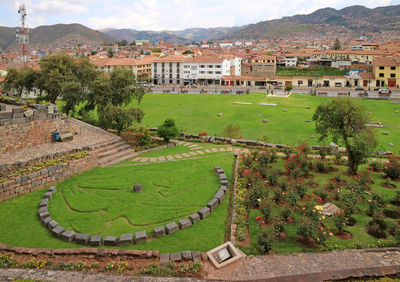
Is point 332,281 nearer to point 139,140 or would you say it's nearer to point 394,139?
point 139,140

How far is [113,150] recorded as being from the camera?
21.9 meters

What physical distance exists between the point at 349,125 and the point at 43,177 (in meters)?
17.7

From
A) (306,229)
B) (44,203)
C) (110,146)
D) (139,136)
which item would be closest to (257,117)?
(139,136)

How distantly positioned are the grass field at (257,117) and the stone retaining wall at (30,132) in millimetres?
10875

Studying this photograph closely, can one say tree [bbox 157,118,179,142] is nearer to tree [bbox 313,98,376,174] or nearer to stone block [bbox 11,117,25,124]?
stone block [bbox 11,117,25,124]

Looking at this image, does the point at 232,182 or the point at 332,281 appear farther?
the point at 232,182

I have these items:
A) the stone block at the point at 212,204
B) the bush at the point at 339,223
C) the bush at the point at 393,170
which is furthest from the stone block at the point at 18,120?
the bush at the point at 393,170

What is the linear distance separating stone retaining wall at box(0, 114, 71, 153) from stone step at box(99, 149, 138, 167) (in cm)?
447

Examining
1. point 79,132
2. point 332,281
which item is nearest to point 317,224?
point 332,281

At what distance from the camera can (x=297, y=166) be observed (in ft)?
60.0

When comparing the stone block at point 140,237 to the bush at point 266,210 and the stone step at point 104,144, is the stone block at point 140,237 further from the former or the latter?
the stone step at point 104,144

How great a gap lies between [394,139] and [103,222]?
2468cm

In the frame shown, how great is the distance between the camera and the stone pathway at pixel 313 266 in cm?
948

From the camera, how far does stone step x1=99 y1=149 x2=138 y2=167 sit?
2009 cm
